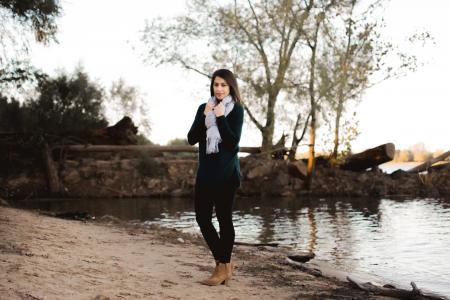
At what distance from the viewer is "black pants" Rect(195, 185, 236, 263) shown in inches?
194

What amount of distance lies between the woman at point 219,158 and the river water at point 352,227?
2.39 m

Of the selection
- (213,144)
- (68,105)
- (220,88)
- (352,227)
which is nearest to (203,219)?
(213,144)

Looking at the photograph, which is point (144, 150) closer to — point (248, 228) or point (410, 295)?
point (248, 228)

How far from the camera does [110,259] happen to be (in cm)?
606

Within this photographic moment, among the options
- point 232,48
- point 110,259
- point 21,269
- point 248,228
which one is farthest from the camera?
point 232,48

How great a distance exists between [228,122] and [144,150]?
56.7ft

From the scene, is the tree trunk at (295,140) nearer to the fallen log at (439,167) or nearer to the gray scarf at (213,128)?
the fallen log at (439,167)

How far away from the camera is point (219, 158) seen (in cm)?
489

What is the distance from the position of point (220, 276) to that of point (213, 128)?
1.44 m

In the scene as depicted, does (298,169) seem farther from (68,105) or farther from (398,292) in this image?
(398,292)

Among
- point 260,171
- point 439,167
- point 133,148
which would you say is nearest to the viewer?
point 260,171

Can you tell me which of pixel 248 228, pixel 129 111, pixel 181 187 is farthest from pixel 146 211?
pixel 129 111

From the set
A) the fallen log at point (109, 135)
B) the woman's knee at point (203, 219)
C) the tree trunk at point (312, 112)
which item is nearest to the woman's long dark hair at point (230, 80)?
the woman's knee at point (203, 219)

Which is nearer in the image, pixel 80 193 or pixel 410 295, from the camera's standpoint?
pixel 410 295
